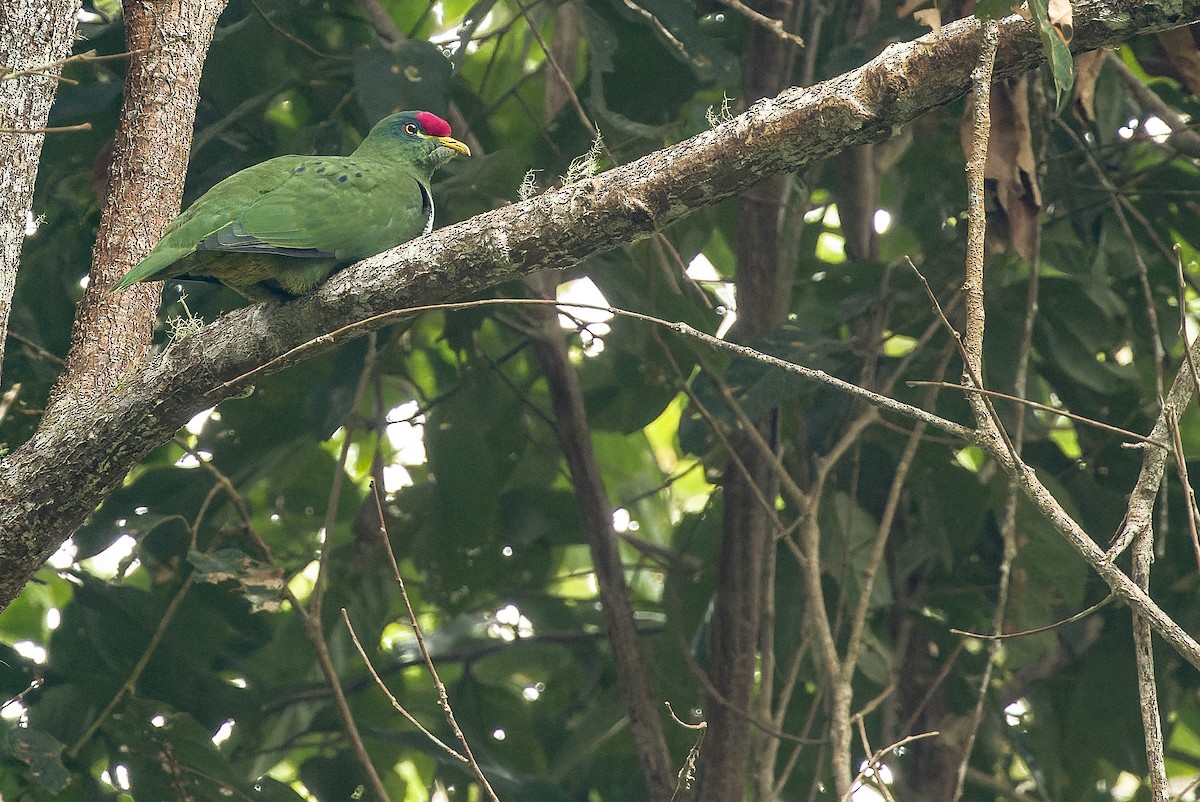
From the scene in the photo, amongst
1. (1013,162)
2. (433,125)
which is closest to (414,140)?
(433,125)

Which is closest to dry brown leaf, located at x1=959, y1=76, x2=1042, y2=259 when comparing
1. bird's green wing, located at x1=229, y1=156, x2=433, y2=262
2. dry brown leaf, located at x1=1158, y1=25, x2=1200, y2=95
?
dry brown leaf, located at x1=1158, y1=25, x2=1200, y2=95

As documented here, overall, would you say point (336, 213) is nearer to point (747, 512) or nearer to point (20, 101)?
point (20, 101)

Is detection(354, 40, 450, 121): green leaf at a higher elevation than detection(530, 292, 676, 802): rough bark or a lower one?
higher

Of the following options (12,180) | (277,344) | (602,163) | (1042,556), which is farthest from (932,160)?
(12,180)

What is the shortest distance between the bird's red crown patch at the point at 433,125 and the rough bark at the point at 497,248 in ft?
4.61

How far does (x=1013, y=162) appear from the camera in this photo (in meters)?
3.20

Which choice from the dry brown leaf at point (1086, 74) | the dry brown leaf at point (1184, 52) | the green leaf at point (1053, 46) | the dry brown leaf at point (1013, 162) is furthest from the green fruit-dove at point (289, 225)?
the dry brown leaf at point (1184, 52)

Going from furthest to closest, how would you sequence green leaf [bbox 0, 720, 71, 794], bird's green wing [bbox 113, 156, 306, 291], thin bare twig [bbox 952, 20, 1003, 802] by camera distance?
green leaf [bbox 0, 720, 71, 794], bird's green wing [bbox 113, 156, 306, 291], thin bare twig [bbox 952, 20, 1003, 802]

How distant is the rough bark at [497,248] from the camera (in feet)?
7.28

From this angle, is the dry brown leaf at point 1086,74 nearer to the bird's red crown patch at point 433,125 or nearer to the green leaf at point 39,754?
the bird's red crown patch at point 433,125

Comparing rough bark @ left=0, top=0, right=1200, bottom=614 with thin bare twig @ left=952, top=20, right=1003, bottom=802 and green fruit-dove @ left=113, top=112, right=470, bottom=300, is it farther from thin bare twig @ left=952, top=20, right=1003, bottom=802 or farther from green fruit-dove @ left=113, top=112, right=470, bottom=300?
green fruit-dove @ left=113, top=112, right=470, bottom=300

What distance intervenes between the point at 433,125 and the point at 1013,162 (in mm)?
1729

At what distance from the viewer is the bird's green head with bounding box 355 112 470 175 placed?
12.5 ft

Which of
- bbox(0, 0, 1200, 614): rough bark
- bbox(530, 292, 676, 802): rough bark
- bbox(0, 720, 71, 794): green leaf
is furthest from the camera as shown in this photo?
bbox(530, 292, 676, 802): rough bark
